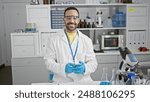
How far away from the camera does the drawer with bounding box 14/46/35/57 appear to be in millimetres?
3668

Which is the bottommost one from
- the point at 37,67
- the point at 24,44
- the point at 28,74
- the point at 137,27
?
the point at 28,74

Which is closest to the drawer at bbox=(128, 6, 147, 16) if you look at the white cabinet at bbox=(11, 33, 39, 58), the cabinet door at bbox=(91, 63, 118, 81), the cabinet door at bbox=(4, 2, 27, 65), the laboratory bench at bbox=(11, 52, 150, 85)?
the laboratory bench at bbox=(11, 52, 150, 85)

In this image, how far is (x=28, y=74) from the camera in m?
3.72

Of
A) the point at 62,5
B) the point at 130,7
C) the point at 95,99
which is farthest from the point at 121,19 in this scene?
the point at 95,99

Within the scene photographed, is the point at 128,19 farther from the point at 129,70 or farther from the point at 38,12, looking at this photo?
the point at 129,70

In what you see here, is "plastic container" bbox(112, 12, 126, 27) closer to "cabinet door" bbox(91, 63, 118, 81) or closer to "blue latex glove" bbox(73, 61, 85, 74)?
"cabinet door" bbox(91, 63, 118, 81)

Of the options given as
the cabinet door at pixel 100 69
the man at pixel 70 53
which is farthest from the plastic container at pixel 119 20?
the man at pixel 70 53

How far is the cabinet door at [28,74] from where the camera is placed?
3.70m

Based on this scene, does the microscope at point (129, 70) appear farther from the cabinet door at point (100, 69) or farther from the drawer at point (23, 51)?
the drawer at point (23, 51)

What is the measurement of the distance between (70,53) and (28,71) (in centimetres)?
174

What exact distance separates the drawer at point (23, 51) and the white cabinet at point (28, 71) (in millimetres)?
69

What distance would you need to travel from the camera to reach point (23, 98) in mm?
1041

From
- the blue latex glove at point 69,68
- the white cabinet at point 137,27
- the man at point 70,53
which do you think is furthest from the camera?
the white cabinet at point 137,27

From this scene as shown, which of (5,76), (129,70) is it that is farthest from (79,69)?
(5,76)
